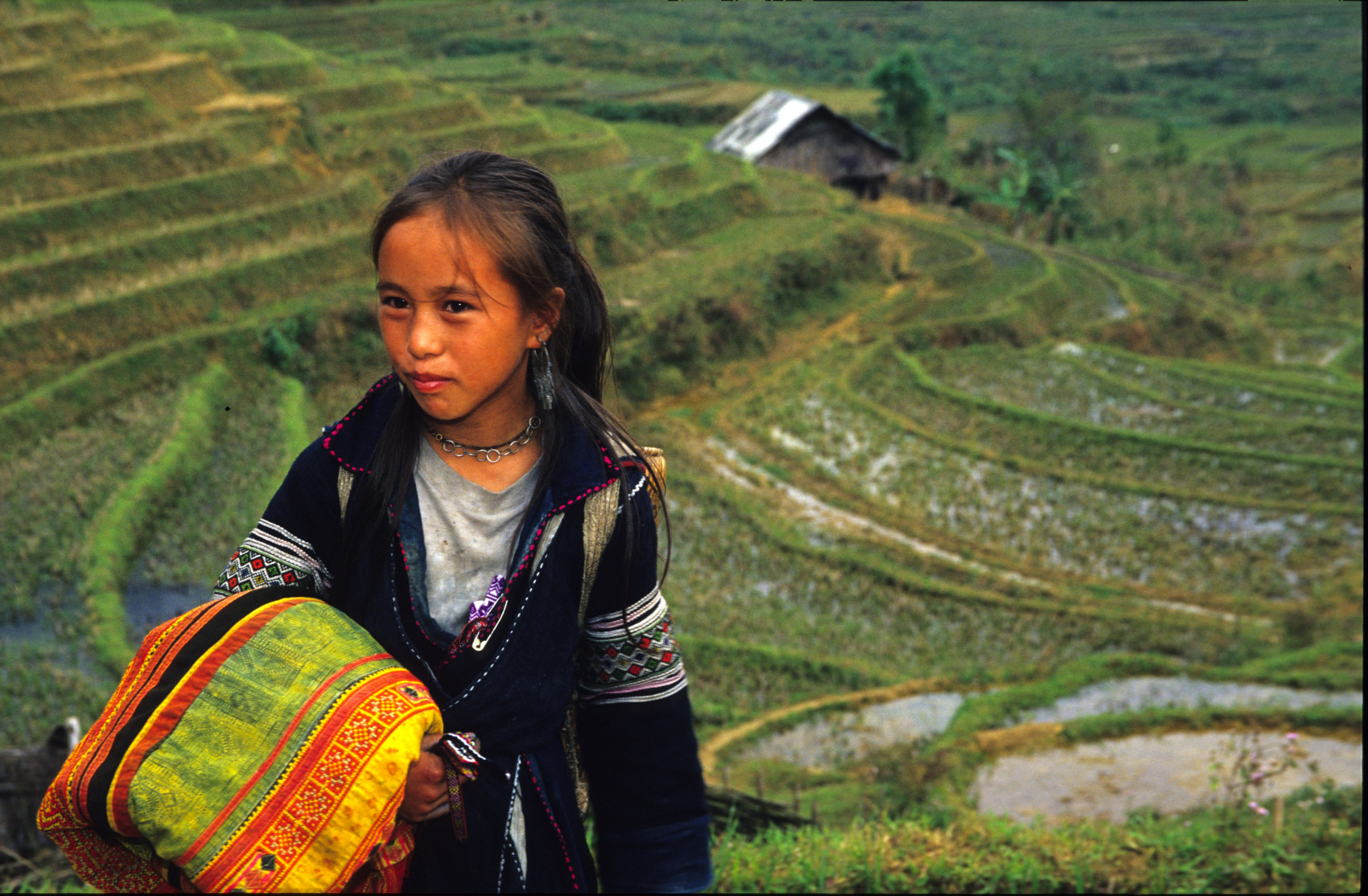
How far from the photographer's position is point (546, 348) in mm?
1303

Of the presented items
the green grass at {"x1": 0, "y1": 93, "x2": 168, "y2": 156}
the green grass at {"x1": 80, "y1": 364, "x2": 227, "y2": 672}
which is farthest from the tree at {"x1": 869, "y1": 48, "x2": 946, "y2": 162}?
the green grass at {"x1": 80, "y1": 364, "x2": 227, "y2": 672}

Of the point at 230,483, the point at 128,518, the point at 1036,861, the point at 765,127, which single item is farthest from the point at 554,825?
the point at 765,127

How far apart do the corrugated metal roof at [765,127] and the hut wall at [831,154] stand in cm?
23

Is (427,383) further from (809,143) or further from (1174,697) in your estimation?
(809,143)

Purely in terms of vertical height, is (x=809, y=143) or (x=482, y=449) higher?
(x=482, y=449)

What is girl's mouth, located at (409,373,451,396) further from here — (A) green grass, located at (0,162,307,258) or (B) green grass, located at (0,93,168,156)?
(B) green grass, located at (0,93,168,156)

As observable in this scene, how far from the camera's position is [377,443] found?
1.27 metres

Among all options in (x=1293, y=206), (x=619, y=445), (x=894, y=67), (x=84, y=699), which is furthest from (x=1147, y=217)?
(x=619, y=445)

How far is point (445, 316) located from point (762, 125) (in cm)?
2436

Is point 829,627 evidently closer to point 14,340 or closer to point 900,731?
point 900,731

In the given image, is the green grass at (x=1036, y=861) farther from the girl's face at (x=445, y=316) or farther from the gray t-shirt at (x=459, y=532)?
the girl's face at (x=445, y=316)

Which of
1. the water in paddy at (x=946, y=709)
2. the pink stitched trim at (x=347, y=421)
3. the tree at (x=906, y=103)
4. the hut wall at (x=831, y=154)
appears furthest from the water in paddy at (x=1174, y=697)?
the tree at (x=906, y=103)

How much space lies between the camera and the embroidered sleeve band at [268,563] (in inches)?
47.9

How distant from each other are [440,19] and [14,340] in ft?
70.2
